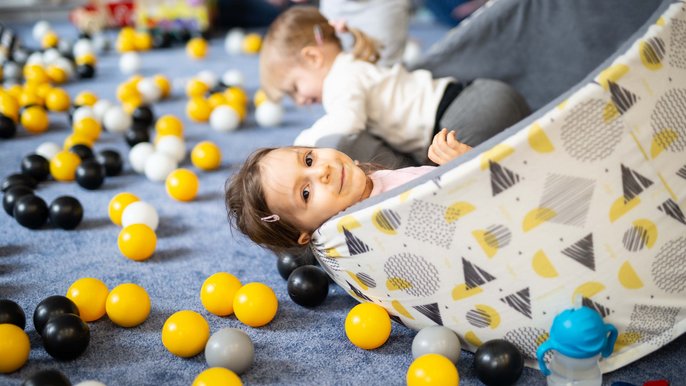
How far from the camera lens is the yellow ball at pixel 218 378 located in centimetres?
110

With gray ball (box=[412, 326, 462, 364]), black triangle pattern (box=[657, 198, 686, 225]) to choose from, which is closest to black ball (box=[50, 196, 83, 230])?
gray ball (box=[412, 326, 462, 364])

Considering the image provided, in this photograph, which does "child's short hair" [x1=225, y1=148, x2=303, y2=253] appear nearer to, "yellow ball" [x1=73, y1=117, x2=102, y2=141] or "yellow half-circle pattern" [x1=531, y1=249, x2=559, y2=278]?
"yellow half-circle pattern" [x1=531, y1=249, x2=559, y2=278]

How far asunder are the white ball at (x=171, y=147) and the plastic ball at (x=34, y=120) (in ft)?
1.65

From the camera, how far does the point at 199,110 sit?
102 inches

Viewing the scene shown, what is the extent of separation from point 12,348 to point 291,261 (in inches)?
23.0

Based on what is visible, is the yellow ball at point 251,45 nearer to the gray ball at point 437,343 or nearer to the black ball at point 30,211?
the black ball at point 30,211

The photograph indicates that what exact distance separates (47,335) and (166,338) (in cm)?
20

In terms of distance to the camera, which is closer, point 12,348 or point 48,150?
point 12,348

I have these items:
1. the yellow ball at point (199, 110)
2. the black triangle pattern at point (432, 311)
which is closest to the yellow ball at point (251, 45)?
the yellow ball at point (199, 110)

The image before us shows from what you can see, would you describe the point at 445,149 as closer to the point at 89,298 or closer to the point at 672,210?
the point at 672,210

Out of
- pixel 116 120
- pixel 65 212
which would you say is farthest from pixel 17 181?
pixel 116 120

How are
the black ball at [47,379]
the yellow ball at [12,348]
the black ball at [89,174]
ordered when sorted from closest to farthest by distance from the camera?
1. the black ball at [47,379]
2. the yellow ball at [12,348]
3. the black ball at [89,174]

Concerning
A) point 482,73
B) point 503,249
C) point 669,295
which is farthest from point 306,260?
point 482,73

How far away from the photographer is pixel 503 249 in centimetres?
113
